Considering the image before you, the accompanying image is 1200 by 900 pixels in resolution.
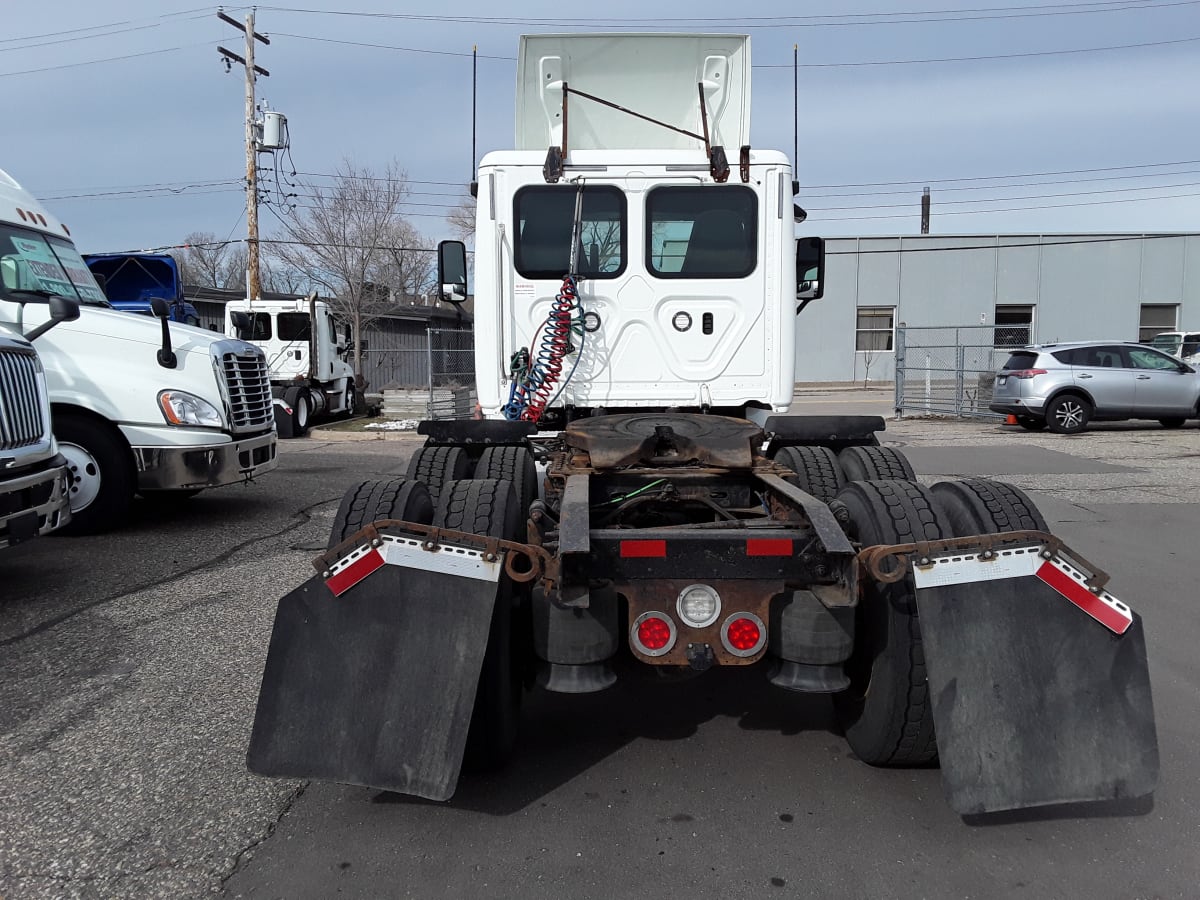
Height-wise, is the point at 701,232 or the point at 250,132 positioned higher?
the point at 250,132

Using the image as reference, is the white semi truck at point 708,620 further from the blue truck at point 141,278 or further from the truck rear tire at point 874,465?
the blue truck at point 141,278

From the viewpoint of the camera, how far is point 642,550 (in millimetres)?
2854

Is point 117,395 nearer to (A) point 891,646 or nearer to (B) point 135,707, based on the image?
(B) point 135,707

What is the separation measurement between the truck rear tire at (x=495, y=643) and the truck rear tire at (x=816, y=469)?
6.21 ft

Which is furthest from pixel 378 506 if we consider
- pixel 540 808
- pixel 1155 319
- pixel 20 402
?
pixel 1155 319

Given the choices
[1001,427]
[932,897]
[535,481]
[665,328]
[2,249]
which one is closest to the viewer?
[932,897]

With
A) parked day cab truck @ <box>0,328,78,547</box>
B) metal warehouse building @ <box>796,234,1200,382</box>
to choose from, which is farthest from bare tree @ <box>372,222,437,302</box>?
parked day cab truck @ <box>0,328,78,547</box>

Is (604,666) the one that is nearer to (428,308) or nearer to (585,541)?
(585,541)

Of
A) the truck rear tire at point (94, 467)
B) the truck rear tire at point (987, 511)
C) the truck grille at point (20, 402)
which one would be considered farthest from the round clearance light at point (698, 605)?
the truck rear tire at point (94, 467)

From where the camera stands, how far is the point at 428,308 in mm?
36281

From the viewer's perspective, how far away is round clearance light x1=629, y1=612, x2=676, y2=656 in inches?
115

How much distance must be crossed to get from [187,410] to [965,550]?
6973 millimetres

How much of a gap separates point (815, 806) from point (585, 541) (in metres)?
1.32

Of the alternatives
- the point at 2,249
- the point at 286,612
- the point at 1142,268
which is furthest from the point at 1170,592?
the point at 1142,268
